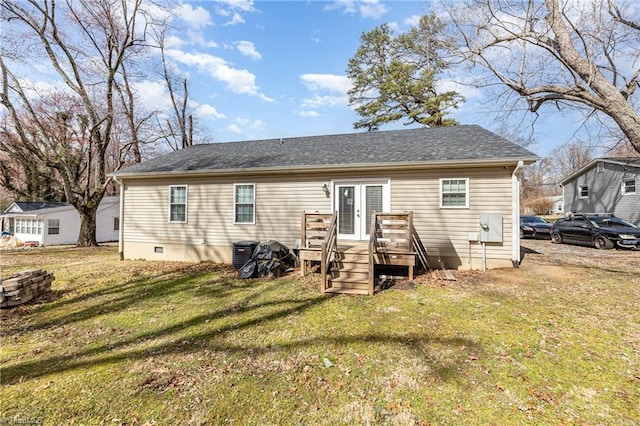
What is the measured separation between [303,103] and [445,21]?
851 centimetres

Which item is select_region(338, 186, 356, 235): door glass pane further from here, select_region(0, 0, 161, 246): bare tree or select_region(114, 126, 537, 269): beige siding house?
select_region(0, 0, 161, 246): bare tree

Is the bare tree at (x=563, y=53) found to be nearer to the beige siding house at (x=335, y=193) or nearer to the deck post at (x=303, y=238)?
the beige siding house at (x=335, y=193)

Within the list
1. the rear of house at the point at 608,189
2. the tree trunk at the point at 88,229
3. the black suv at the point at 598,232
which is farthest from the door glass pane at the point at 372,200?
the rear of house at the point at 608,189

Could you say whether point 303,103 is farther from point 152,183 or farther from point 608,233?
point 608,233

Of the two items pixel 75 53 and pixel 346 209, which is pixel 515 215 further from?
pixel 75 53

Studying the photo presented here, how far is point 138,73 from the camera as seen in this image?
17547mm

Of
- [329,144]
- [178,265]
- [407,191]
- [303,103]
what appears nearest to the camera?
[407,191]

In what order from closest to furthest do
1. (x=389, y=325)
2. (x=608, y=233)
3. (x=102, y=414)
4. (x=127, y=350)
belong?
(x=102, y=414)
(x=127, y=350)
(x=389, y=325)
(x=608, y=233)

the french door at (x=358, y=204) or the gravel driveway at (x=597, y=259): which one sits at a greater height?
the french door at (x=358, y=204)

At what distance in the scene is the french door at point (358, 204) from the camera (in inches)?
339

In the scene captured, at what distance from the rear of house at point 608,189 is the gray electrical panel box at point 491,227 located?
52.0ft

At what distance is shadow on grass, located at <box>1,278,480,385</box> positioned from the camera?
337cm

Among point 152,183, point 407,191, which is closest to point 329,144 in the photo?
point 407,191

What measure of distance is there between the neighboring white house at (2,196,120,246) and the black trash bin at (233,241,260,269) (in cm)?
1768
